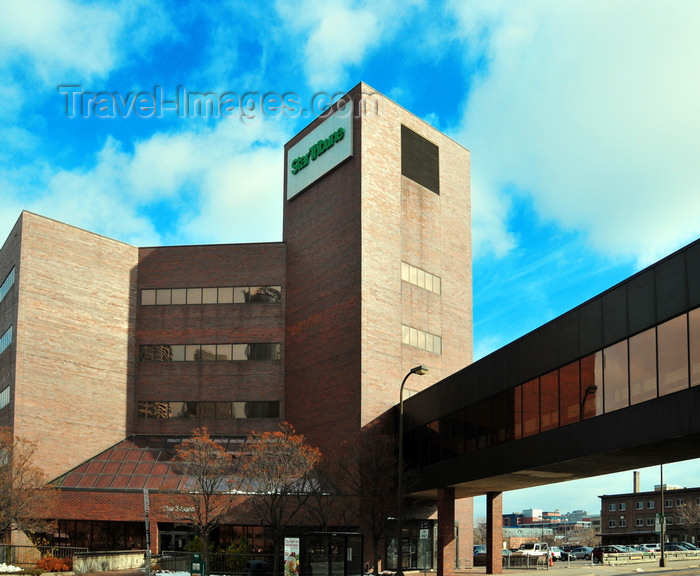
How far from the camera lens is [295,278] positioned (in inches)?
2509

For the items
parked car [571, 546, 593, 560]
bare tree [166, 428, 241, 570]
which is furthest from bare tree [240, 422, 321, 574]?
parked car [571, 546, 593, 560]

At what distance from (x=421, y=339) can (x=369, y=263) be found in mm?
7560

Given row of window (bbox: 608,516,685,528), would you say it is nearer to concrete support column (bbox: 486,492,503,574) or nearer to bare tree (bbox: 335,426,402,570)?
concrete support column (bbox: 486,492,503,574)

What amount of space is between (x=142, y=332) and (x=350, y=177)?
70.4 ft

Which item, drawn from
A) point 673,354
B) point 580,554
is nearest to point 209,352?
point 673,354

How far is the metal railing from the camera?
48875 millimetres

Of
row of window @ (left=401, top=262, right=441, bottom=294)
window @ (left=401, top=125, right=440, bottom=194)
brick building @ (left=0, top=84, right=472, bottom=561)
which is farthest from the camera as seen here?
window @ (left=401, top=125, right=440, bottom=194)

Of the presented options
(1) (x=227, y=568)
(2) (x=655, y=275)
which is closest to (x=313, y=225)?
(1) (x=227, y=568)

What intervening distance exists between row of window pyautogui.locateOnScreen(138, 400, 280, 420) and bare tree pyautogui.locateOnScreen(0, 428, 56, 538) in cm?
1102

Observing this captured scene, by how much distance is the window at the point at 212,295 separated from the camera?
213ft

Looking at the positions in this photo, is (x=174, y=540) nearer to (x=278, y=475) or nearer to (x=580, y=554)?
(x=278, y=475)

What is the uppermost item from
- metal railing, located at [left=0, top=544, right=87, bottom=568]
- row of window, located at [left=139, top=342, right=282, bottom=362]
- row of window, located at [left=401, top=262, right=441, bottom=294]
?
row of window, located at [left=401, top=262, right=441, bottom=294]

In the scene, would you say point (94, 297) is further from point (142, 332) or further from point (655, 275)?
point (655, 275)

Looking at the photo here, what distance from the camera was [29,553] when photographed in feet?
171
